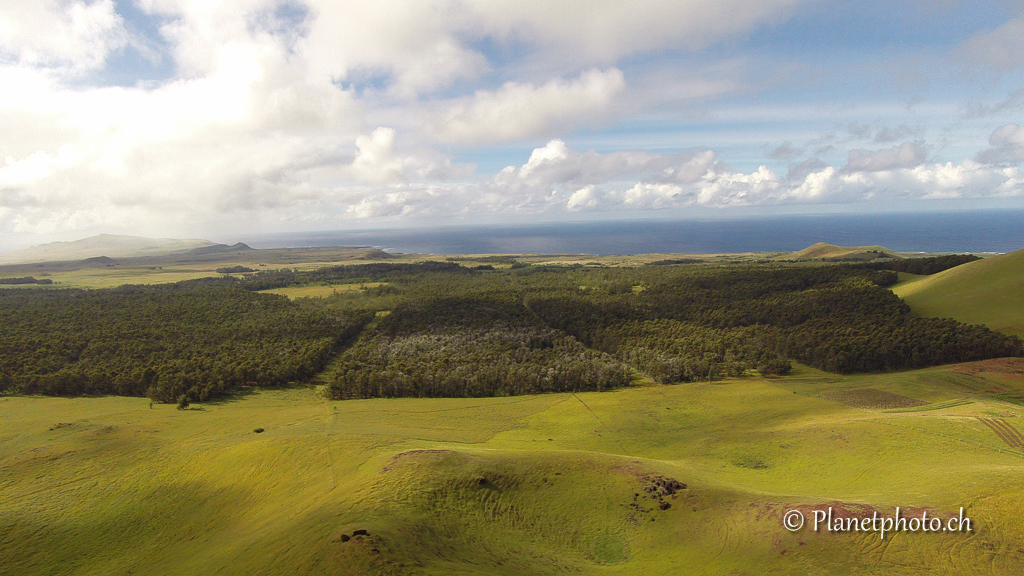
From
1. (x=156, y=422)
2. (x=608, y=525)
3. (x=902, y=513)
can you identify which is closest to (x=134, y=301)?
(x=156, y=422)

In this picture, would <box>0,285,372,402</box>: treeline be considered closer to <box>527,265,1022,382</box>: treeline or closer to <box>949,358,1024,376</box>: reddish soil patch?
<box>527,265,1022,382</box>: treeline

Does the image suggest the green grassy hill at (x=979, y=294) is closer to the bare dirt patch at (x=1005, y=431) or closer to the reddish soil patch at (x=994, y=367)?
the reddish soil patch at (x=994, y=367)

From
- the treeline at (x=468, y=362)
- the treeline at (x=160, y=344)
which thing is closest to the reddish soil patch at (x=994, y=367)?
the treeline at (x=468, y=362)

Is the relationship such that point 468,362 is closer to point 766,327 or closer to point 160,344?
point 160,344

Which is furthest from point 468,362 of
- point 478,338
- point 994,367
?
point 994,367

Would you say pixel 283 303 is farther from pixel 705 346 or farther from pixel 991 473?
pixel 991 473
